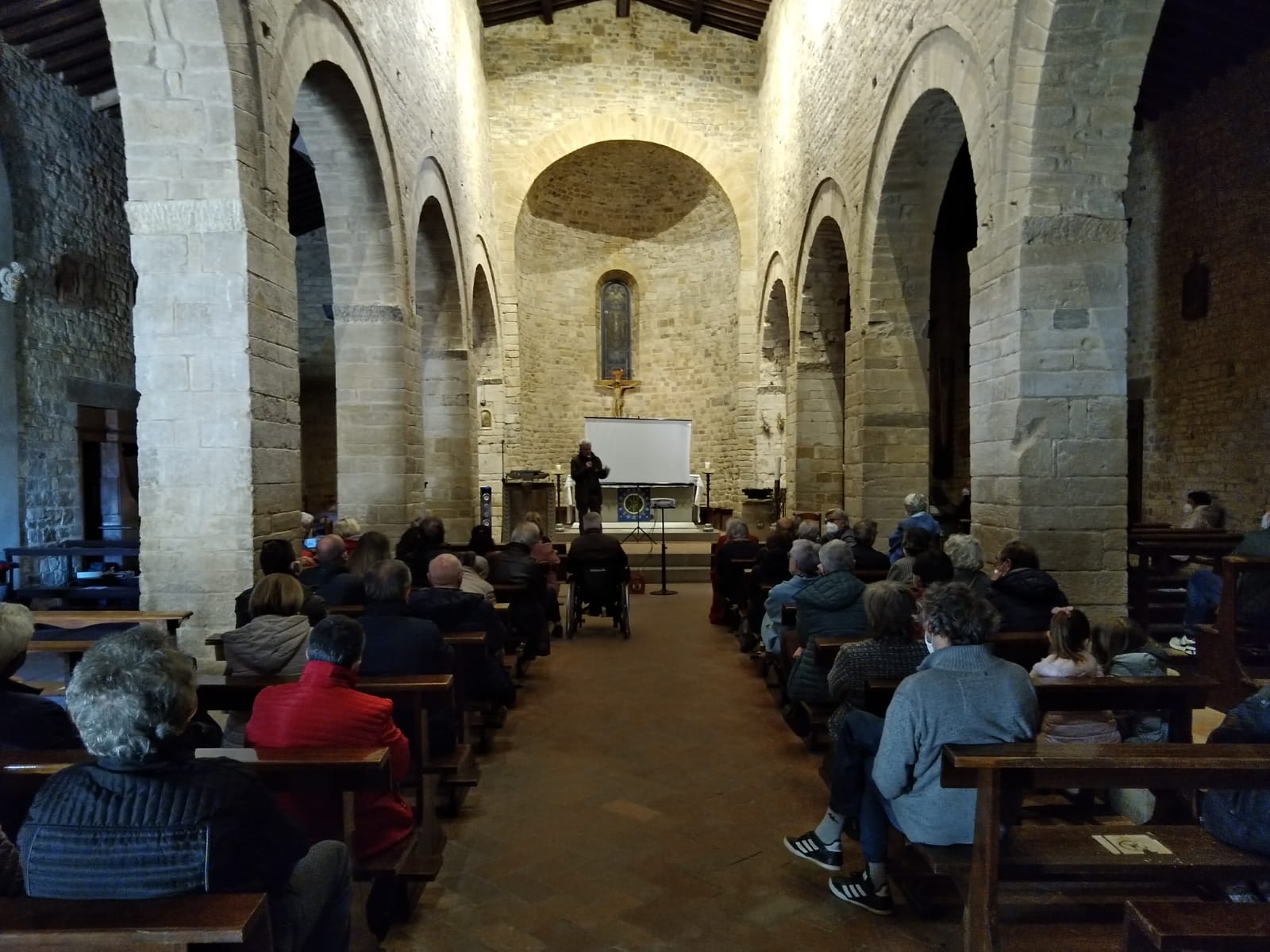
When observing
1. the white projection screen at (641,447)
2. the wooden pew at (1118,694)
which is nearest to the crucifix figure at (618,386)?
the white projection screen at (641,447)

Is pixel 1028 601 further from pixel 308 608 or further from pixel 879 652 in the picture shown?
pixel 308 608

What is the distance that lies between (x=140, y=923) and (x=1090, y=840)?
2.25m

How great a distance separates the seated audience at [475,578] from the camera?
4.65 meters

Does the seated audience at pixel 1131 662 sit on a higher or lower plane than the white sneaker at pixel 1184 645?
higher

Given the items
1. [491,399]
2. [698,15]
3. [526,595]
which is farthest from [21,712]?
[698,15]

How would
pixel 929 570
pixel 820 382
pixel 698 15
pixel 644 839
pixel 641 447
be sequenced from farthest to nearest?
pixel 698 15 < pixel 641 447 < pixel 820 382 < pixel 929 570 < pixel 644 839

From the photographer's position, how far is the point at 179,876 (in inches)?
53.4

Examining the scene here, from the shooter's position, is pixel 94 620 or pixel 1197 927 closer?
pixel 1197 927

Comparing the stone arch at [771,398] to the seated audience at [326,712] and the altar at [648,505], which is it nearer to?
the altar at [648,505]

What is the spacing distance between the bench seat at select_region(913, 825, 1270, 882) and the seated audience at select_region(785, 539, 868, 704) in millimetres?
1461

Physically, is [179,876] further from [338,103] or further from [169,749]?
[338,103]

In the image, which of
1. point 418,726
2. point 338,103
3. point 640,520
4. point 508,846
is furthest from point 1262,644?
point 640,520

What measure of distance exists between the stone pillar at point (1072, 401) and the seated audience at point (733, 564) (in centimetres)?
250

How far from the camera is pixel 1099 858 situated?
6.95 feet
